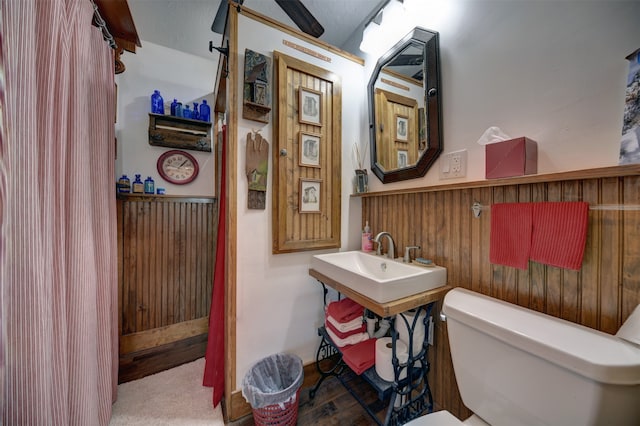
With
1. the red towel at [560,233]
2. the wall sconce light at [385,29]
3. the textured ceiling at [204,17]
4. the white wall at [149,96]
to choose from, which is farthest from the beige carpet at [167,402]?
the textured ceiling at [204,17]

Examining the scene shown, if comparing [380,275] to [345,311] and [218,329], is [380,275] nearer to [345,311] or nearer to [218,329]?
[345,311]

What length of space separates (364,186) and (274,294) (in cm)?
98

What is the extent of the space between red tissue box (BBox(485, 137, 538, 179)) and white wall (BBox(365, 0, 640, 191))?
0.16 ft

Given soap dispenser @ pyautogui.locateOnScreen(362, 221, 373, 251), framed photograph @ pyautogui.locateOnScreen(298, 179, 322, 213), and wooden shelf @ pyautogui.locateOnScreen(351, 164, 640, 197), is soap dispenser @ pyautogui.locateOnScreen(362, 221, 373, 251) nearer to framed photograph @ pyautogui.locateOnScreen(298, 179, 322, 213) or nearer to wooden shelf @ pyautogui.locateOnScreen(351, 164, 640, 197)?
framed photograph @ pyautogui.locateOnScreen(298, 179, 322, 213)

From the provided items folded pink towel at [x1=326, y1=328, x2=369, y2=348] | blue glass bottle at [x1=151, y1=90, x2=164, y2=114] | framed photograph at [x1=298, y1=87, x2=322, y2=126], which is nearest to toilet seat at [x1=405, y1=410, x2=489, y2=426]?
folded pink towel at [x1=326, y1=328, x2=369, y2=348]

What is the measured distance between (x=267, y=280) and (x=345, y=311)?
1.70 feet

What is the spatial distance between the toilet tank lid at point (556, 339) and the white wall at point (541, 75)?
0.54m

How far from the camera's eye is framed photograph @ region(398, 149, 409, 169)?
136 centimetres

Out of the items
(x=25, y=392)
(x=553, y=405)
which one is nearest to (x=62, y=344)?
(x=25, y=392)

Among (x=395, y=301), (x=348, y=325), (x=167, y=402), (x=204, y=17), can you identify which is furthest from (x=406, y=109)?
(x=167, y=402)

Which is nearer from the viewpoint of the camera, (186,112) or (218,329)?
(218,329)

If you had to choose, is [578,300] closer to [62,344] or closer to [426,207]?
[426,207]

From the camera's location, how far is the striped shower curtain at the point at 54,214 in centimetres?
59

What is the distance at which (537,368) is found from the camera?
0.63 metres
